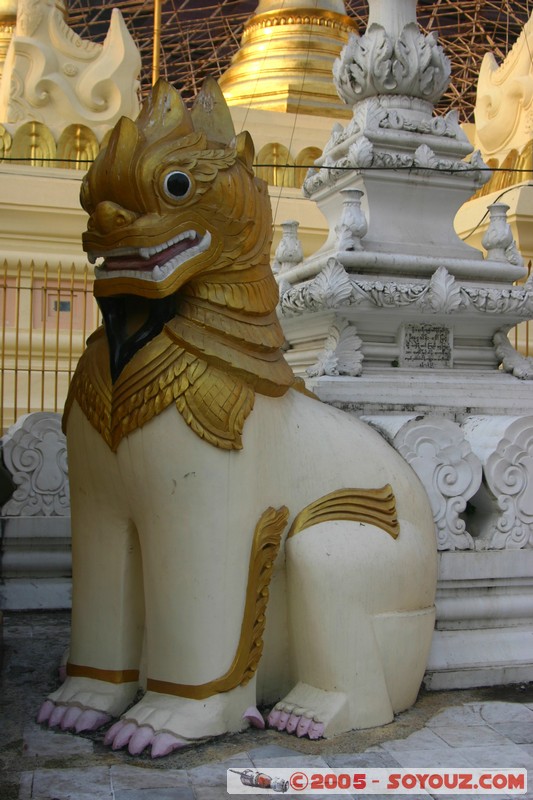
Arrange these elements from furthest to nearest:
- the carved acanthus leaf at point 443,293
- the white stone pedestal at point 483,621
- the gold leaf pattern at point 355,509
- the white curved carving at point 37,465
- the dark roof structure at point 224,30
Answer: the dark roof structure at point 224,30 → the white curved carving at point 37,465 → the carved acanthus leaf at point 443,293 → the white stone pedestal at point 483,621 → the gold leaf pattern at point 355,509

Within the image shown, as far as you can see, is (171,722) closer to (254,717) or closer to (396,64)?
(254,717)

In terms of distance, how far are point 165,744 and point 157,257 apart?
1.68 metres

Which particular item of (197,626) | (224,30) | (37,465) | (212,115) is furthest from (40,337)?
(224,30)

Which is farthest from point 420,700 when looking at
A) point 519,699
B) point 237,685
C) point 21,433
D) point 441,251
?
point 21,433

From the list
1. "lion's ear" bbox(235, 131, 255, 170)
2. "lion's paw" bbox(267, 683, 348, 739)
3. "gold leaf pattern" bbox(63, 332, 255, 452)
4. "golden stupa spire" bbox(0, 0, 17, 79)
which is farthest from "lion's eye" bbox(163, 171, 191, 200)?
"golden stupa spire" bbox(0, 0, 17, 79)

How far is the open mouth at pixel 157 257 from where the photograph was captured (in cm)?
355

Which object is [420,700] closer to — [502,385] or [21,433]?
[502,385]

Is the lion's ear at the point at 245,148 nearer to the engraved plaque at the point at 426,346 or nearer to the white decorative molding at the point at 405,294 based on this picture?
the white decorative molding at the point at 405,294

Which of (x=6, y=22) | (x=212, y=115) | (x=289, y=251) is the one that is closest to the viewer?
(x=212, y=115)

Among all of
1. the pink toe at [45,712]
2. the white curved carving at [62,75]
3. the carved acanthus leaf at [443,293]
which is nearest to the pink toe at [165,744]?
the pink toe at [45,712]

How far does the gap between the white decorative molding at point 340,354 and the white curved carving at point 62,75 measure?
7569mm

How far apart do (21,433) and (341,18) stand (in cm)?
1117

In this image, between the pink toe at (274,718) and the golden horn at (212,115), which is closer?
the pink toe at (274,718)

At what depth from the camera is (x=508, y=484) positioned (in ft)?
15.2
